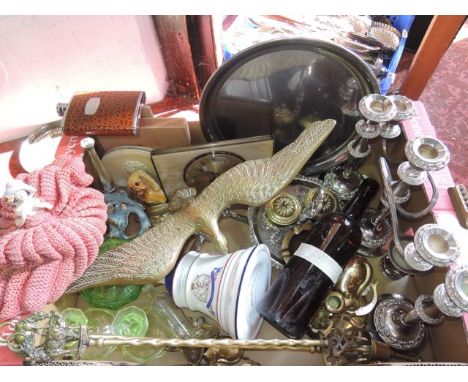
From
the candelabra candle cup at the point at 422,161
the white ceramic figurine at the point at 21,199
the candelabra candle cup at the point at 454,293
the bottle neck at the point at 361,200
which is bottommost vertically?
the bottle neck at the point at 361,200

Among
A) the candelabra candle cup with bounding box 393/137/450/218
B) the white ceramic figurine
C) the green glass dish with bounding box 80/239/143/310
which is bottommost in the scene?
the green glass dish with bounding box 80/239/143/310

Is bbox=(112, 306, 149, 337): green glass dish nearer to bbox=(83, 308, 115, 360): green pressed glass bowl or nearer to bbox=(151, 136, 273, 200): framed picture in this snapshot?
bbox=(83, 308, 115, 360): green pressed glass bowl

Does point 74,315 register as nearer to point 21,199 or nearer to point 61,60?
point 21,199

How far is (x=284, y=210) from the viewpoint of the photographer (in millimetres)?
672

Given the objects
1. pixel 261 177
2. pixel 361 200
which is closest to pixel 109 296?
pixel 261 177

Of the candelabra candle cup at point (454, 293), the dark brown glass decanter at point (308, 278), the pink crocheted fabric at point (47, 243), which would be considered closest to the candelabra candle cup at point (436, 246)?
the candelabra candle cup at point (454, 293)

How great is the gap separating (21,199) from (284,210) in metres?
0.41

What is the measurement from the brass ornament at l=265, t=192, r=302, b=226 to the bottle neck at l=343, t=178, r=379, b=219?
93 mm

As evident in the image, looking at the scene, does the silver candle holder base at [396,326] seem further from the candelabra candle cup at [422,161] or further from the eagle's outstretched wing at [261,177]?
the eagle's outstretched wing at [261,177]

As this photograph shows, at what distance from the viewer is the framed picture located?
2.12ft

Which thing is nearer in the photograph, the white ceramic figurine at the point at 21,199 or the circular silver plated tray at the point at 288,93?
the white ceramic figurine at the point at 21,199

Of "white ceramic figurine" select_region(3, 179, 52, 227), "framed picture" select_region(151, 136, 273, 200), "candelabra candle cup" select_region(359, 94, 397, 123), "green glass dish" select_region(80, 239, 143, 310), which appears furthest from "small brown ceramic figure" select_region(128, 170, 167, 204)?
"candelabra candle cup" select_region(359, 94, 397, 123)

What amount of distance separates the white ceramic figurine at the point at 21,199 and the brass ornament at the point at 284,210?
372 millimetres

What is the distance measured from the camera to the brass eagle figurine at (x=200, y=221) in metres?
0.54
